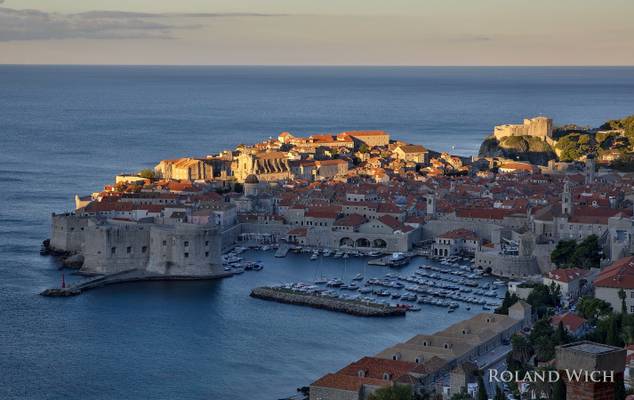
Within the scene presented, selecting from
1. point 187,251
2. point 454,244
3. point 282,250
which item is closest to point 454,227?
point 454,244

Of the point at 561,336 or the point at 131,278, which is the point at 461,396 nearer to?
the point at 561,336

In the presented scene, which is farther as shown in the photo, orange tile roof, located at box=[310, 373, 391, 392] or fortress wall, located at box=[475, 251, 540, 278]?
fortress wall, located at box=[475, 251, 540, 278]

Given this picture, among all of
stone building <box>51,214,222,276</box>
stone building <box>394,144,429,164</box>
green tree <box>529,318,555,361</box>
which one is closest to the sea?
stone building <box>51,214,222,276</box>

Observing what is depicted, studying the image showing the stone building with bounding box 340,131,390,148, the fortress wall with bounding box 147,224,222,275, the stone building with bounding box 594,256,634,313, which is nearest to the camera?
the stone building with bounding box 594,256,634,313

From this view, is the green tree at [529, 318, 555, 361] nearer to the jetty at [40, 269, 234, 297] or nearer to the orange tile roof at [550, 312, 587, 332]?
the orange tile roof at [550, 312, 587, 332]

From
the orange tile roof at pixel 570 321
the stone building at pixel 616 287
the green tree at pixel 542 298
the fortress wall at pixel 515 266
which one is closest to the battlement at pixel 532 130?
the fortress wall at pixel 515 266

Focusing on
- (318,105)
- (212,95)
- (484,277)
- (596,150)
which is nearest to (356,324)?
(484,277)
